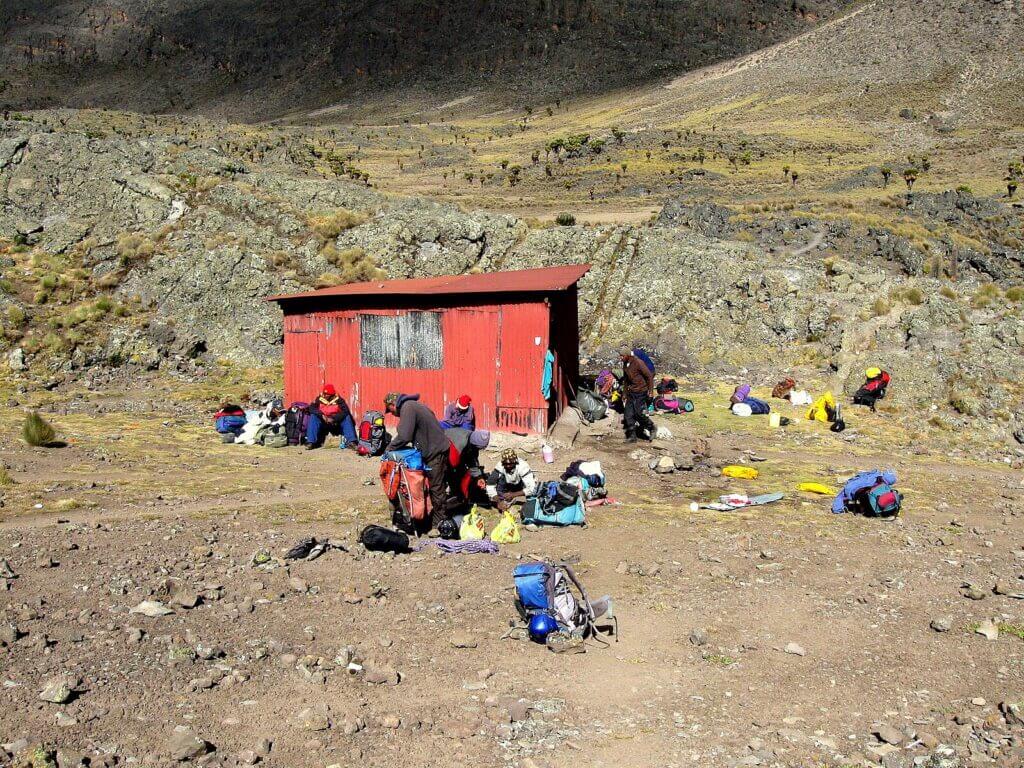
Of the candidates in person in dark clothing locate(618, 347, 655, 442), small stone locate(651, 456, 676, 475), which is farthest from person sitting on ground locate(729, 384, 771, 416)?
small stone locate(651, 456, 676, 475)

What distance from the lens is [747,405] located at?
19000 millimetres

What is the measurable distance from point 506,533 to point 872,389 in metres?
12.0

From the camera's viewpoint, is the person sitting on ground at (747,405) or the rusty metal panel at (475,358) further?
the person sitting on ground at (747,405)

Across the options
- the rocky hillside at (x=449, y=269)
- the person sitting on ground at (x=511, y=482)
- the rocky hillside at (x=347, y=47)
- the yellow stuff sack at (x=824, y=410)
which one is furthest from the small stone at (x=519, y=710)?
the rocky hillside at (x=347, y=47)

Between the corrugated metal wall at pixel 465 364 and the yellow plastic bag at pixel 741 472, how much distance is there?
12.8 feet

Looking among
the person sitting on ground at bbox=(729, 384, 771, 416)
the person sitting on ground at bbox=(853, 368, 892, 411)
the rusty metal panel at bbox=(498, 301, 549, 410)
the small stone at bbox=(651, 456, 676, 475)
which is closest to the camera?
the small stone at bbox=(651, 456, 676, 475)

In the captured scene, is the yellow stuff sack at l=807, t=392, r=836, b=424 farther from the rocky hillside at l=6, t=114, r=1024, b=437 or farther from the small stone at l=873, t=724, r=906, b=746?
the small stone at l=873, t=724, r=906, b=746

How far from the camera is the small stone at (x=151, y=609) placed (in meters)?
7.70

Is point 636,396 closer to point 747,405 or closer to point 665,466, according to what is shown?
point 665,466

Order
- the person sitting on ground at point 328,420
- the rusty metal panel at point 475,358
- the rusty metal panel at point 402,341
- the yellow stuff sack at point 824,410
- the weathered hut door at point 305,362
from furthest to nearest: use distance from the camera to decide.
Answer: the weathered hut door at point 305,362
the yellow stuff sack at point 824,410
the rusty metal panel at point 402,341
the rusty metal panel at point 475,358
the person sitting on ground at point 328,420

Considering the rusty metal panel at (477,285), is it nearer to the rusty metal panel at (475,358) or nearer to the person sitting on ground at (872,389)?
the rusty metal panel at (475,358)

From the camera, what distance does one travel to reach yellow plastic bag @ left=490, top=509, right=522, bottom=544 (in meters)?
10.8

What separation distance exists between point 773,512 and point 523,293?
22.0ft

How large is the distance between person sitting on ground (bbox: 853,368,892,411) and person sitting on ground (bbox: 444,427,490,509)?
434 inches
